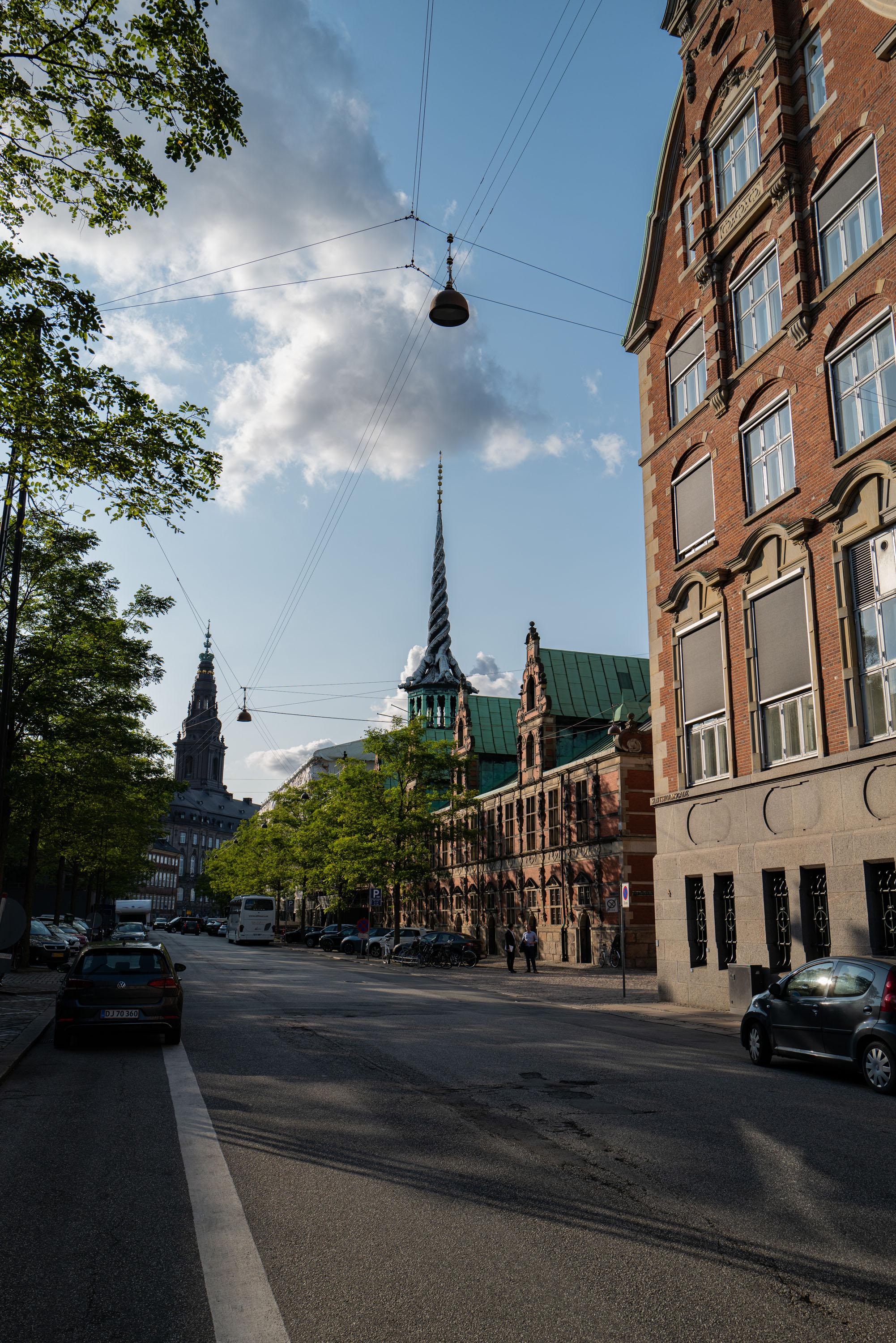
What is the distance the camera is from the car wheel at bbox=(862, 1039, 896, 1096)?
10297mm

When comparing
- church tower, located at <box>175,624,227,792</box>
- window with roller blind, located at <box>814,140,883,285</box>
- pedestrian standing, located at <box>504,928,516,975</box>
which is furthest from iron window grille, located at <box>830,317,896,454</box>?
church tower, located at <box>175,624,227,792</box>

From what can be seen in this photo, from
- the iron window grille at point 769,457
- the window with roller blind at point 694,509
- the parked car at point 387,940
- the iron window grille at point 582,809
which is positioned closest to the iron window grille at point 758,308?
the iron window grille at point 769,457

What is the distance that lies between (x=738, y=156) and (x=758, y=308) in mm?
3974

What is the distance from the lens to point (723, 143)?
74.8 ft

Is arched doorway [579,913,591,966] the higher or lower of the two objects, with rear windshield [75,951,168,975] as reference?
lower

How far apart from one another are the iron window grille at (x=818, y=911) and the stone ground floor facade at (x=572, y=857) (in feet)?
61.5

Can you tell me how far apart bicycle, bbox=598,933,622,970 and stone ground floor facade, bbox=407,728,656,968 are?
1.09 feet

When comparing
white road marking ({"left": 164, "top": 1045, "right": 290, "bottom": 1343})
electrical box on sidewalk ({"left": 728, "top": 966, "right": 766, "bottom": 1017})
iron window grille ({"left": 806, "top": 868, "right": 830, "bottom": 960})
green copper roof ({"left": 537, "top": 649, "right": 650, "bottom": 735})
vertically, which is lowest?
white road marking ({"left": 164, "top": 1045, "right": 290, "bottom": 1343})

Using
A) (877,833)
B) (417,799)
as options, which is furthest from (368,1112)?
(417,799)

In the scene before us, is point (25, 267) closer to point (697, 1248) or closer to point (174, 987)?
point (174, 987)

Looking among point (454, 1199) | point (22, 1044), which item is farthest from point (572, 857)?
point (454, 1199)

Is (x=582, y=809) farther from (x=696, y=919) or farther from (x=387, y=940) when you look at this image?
(x=696, y=919)

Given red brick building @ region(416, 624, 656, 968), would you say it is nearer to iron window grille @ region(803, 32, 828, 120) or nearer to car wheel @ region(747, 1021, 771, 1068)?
iron window grille @ region(803, 32, 828, 120)

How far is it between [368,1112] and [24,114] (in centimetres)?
1126
